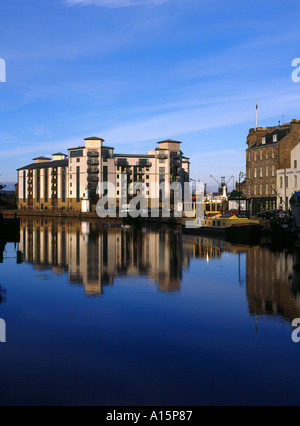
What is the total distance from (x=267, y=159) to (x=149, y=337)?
84361mm

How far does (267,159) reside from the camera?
95.9 m

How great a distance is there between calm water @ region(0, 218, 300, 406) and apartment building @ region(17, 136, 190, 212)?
124 metres

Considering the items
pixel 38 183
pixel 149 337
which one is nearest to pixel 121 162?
pixel 38 183

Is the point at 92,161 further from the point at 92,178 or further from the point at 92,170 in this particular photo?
the point at 92,178

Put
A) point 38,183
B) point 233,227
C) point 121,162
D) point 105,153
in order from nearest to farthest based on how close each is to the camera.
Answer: point 233,227 < point 105,153 < point 121,162 < point 38,183

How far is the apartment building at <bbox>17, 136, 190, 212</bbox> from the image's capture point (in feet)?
509

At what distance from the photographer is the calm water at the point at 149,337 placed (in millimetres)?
11398

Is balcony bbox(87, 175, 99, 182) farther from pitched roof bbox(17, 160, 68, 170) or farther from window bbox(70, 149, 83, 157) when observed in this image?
pitched roof bbox(17, 160, 68, 170)

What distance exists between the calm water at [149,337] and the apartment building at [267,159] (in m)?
62.5

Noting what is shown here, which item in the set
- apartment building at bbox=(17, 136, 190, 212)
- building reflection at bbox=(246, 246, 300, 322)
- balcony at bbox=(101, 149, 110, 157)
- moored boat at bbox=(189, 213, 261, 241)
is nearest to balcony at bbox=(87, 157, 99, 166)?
apartment building at bbox=(17, 136, 190, 212)

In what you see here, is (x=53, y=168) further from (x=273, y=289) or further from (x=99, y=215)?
(x=273, y=289)

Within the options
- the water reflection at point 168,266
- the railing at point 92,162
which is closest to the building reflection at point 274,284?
the water reflection at point 168,266
